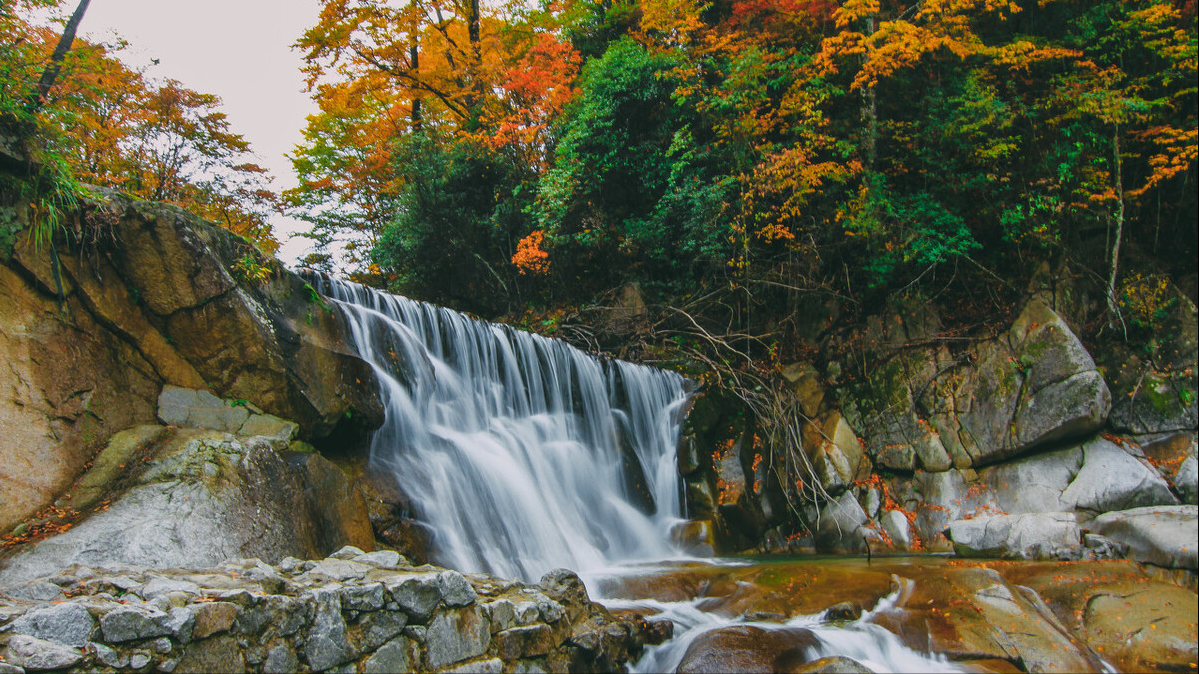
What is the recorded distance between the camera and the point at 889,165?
11.2 meters

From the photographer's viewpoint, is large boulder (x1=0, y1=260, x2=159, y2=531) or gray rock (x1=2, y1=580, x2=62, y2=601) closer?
gray rock (x1=2, y1=580, x2=62, y2=601)

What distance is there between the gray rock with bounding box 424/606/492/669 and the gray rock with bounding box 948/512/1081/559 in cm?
621

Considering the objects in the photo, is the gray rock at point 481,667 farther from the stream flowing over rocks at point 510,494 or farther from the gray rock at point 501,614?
the gray rock at point 501,614

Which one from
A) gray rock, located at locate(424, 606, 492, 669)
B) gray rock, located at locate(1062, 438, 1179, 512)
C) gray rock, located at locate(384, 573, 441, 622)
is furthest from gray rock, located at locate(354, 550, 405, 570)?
gray rock, located at locate(1062, 438, 1179, 512)

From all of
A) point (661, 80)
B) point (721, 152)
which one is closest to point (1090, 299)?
point (721, 152)

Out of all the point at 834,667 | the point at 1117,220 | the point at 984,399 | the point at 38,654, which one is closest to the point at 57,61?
the point at 38,654

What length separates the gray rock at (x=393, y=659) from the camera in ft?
11.6

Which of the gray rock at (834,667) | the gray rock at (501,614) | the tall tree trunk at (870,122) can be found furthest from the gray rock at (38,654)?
the tall tree trunk at (870,122)

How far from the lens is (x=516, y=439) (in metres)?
8.27

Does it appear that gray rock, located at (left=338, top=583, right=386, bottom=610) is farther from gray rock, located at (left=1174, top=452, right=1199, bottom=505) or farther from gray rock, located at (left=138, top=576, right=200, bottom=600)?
gray rock, located at (left=1174, top=452, right=1199, bottom=505)

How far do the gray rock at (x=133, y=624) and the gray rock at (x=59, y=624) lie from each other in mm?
64

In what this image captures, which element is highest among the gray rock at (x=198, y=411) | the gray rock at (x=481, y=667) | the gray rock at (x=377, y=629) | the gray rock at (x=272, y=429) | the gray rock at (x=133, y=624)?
the gray rock at (x=198, y=411)

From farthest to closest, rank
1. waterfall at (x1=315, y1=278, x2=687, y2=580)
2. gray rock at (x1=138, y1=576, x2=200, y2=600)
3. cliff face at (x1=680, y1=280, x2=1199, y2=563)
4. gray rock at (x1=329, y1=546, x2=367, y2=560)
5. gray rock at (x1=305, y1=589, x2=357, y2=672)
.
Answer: cliff face at (x1=680, y1=280, x2=1199, y2=563)
waterfall at (x1=315, y1=278, x2=687, y2=580)
gray rock at (x1=329, y1=546, x2=367, y2=560)
gray rock at (x1=305, y1=589, x2=357, y2=672)
gray rock at (x1=138, y1=576, x2=200, y2=600)

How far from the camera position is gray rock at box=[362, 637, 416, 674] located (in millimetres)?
3521
